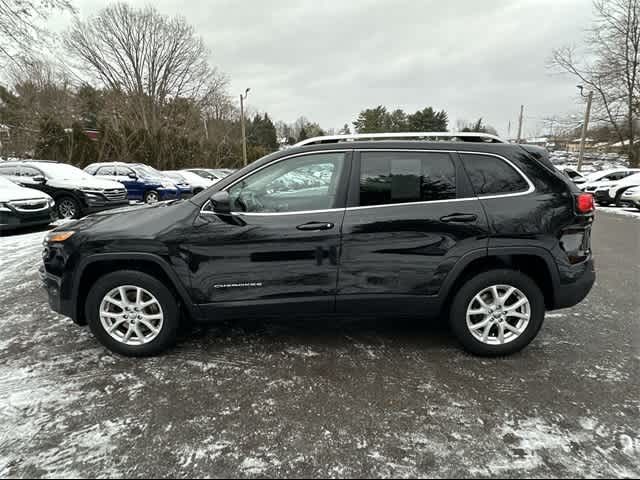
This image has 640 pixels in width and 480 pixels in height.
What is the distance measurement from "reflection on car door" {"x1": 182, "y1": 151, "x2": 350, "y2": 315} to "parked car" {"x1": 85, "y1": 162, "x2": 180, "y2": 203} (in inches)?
486

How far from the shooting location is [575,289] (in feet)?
9.82

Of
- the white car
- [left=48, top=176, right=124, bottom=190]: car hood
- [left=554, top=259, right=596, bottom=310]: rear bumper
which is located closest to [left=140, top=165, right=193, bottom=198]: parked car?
[left=48, top=176, right=124, bottom=190]: car hood

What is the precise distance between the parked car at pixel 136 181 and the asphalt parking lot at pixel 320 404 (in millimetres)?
11565

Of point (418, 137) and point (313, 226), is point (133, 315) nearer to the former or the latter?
point (313, 226)

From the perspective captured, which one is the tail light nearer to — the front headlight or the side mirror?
the side mirror

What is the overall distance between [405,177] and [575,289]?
167 centimetres

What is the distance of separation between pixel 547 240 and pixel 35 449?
12.2 ft

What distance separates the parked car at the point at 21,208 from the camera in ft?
25.4

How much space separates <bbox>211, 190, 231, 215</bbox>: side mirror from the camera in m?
→ 2.80

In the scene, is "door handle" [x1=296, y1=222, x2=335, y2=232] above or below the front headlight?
above

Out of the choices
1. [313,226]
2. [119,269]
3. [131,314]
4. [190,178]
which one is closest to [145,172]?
[190,178]

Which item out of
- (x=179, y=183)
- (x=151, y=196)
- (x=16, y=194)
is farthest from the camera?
(x=179, y=183)

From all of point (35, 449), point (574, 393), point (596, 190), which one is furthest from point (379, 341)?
point (596, 190)

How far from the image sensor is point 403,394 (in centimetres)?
259
